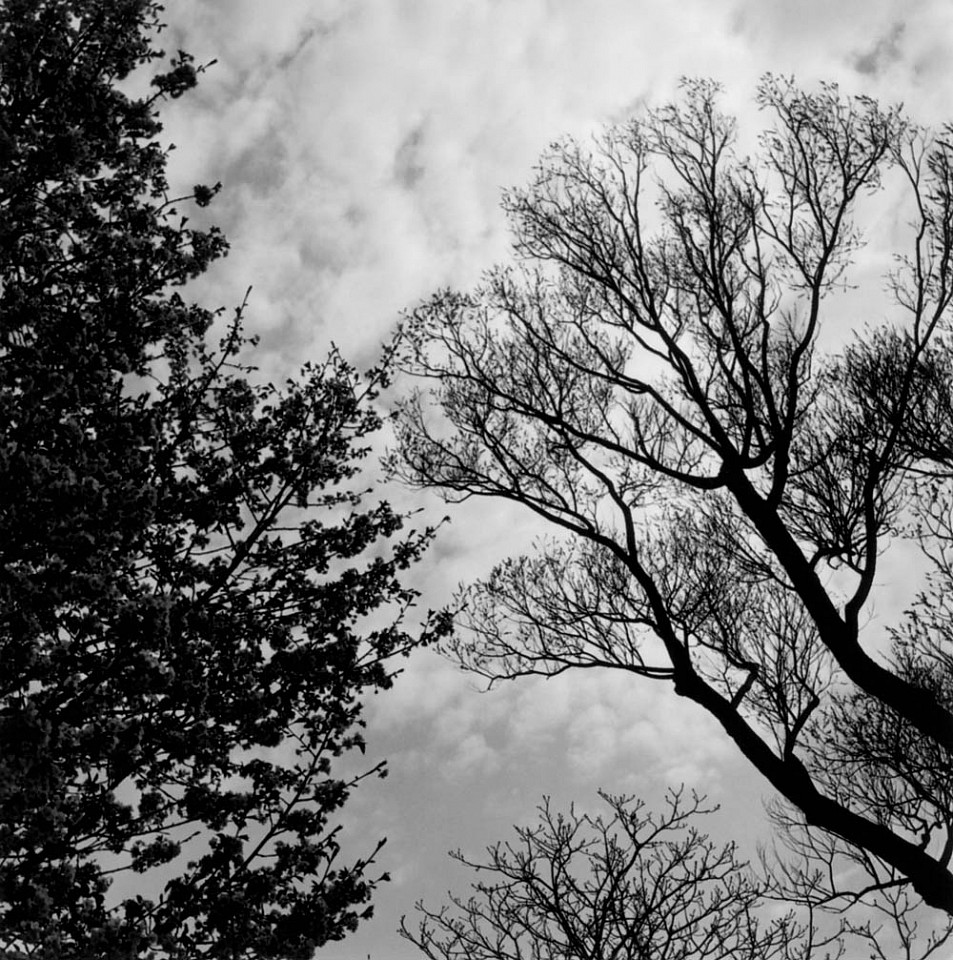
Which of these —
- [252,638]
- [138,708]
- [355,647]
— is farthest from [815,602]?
[138,708]

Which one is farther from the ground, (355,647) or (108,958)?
(355,647)

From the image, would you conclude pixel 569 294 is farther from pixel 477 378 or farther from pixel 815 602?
pixel 815 602

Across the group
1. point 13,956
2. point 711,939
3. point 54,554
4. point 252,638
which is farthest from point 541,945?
point 54,554

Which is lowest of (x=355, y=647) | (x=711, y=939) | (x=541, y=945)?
(x=711, y=939)

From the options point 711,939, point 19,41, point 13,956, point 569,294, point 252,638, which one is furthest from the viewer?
point 569,294

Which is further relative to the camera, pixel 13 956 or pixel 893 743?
pixel 893 743

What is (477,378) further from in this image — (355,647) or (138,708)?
(138,708)

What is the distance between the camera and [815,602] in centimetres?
999

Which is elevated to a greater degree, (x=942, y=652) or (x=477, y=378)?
(x=477, y=378)

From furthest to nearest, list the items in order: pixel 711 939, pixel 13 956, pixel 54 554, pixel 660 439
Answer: pixel 660 439 < pixel 711 939 < pixel 54 554 < pixel 13 956

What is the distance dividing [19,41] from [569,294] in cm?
779

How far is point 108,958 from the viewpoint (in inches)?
214

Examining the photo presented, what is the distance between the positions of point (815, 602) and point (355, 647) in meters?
5.52

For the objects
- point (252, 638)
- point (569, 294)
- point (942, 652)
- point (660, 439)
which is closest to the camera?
point (252, 638)
